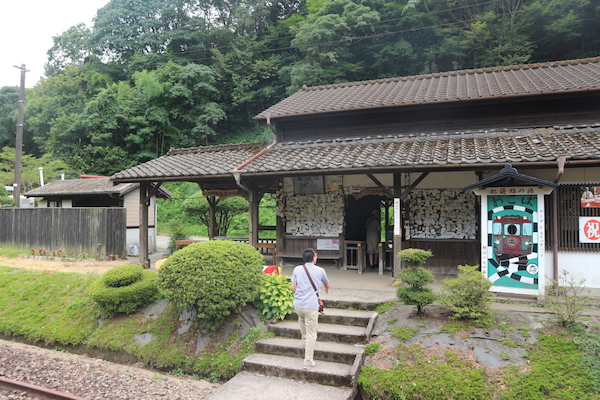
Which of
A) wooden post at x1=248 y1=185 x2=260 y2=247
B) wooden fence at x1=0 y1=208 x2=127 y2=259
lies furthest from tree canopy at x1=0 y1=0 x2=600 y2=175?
wooden post at x1=248 y1=185 x2=260 y2=247

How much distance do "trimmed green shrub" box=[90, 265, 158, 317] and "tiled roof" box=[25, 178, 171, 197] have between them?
906cm

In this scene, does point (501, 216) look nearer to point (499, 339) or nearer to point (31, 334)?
point (499, 339)

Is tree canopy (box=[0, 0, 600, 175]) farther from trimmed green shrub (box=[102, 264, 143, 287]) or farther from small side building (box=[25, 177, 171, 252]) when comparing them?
trimmed green shrub (box=[102, 264, 143, 287])

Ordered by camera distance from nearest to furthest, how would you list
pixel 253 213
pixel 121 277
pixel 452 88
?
pixel 121 277 < pixel 253 213 < pixel 452 88

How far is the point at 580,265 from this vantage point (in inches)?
295

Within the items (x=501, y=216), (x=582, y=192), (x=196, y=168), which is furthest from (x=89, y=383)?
(x=582, y=192)


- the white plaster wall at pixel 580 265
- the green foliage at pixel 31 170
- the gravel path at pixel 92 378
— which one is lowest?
the gravel path at pixel 92 378

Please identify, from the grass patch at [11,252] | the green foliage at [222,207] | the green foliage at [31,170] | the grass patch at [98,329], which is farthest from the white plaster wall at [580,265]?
the green foliage at [31,170]

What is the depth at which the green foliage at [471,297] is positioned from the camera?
604cm

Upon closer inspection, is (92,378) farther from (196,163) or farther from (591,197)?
(591,197)

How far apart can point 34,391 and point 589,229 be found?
1048 cm

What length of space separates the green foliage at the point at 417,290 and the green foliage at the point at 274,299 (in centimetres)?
212

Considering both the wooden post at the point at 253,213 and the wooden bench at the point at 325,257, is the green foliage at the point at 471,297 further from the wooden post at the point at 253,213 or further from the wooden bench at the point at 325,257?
the wooden post at the point at 253,213

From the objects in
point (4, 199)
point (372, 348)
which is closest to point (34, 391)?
point (372, 348)
